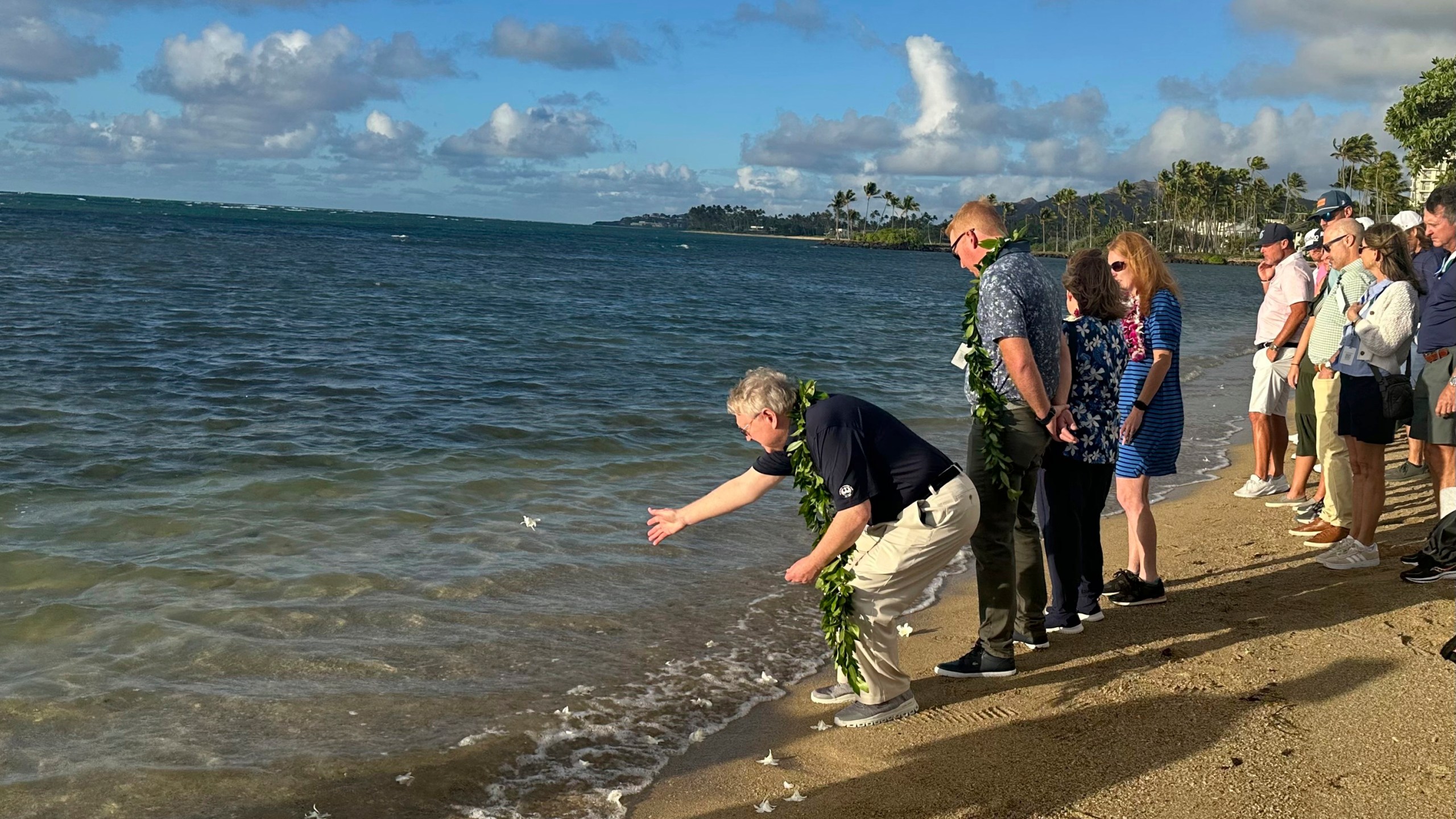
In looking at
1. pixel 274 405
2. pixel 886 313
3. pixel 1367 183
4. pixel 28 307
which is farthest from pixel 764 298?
pixel 1367 183

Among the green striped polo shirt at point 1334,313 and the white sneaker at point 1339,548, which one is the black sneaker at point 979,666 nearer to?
the white sneaker at point 1339,548

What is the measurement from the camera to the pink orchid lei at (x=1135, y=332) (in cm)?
586

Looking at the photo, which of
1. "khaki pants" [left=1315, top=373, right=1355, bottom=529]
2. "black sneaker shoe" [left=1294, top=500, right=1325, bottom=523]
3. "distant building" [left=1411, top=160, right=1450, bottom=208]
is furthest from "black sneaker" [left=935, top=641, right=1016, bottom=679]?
"distant building" [left=1411, top=160, right=1450, bottom=208]

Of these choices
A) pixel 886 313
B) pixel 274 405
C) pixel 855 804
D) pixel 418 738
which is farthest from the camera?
pixel 886 313

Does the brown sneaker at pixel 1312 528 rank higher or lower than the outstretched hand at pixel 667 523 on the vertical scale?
lower

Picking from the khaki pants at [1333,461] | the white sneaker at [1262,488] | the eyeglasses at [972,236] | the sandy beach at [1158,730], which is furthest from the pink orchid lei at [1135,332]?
the white sneaker at [1262,488]

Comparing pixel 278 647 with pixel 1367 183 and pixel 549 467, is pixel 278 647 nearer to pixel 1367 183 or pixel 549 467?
pixel 549 467

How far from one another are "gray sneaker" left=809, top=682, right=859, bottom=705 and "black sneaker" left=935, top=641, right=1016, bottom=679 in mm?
500

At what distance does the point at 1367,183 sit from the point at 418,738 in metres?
121

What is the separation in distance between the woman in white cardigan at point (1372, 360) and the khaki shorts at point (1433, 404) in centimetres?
16

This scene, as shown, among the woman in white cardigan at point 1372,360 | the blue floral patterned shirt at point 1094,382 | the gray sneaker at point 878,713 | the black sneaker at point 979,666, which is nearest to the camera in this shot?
the gray sneaker at point 878,713

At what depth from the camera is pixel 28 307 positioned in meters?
22.3

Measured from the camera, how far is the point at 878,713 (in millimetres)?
4785

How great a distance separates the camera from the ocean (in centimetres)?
478
